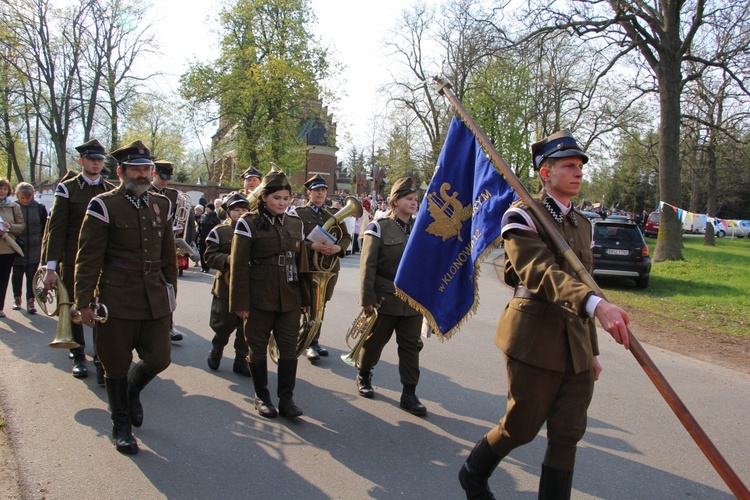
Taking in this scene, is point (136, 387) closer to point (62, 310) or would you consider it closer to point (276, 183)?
point (62, 310)

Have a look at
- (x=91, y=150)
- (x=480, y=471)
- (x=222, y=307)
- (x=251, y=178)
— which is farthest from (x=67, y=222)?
(x=480, y=471)

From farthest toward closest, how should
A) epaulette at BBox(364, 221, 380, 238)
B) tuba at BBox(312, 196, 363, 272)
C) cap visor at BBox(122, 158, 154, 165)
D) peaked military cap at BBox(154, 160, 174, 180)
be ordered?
peaked military cap at BBox(154, 160, 174, 180) < tuba at BBox(312, 196, 363, 272) < epaulette at BBox(364, 221, 380, 238) < cap visor at BBox(122, 158, 154, 165)

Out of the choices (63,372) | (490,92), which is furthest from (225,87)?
(63,372)

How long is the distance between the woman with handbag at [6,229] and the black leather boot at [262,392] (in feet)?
17.8

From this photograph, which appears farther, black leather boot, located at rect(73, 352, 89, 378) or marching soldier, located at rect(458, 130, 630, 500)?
black leather boot, located at rect(73, 352, 89, 378)

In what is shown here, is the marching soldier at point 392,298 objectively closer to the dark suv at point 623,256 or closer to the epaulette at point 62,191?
the epaulette at point 62,191

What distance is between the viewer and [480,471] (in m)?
3.29

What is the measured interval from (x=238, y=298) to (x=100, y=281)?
1064mm

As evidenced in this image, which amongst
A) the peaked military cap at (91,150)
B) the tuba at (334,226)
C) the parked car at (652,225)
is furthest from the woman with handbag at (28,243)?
the parked car at (652,225)

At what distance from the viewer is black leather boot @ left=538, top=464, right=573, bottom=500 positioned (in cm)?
302

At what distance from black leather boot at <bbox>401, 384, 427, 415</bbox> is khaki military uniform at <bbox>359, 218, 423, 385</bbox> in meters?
0.07

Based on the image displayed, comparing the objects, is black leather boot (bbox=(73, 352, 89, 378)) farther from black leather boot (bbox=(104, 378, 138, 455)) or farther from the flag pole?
the flag pole

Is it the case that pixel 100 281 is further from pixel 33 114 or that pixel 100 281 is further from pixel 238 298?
pixel 33 114

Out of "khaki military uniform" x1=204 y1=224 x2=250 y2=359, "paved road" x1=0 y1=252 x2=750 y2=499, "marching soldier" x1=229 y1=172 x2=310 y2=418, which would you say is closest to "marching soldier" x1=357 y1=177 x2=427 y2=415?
"paved road" x1=0 y1=252 x2=750 y2=499
